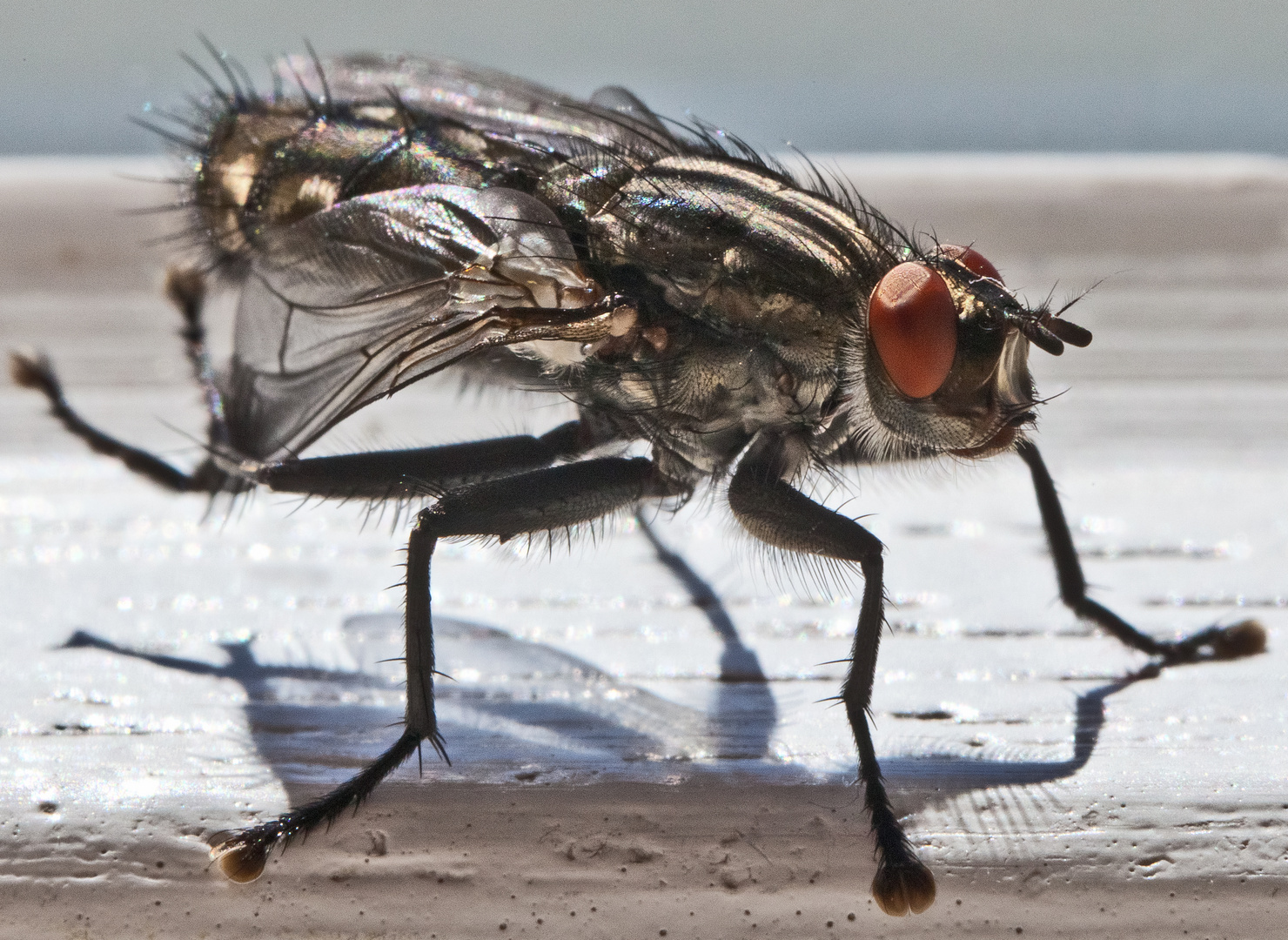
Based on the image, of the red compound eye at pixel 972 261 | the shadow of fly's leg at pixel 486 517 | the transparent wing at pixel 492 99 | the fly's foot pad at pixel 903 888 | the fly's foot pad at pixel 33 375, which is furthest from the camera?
the fly's foot pad at pixel 33 375

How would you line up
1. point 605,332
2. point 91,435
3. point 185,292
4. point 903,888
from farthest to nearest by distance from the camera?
point 185,292
point 91,435
point 605,332
point 903,888

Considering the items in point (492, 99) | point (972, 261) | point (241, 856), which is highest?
point (492, 99)

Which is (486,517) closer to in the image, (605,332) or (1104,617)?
(605,332)

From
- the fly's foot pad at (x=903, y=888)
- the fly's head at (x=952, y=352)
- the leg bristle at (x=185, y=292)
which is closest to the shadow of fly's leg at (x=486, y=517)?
the fly's head at (x=952, y=352)

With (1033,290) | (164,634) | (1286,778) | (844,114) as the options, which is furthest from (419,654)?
(844,114)

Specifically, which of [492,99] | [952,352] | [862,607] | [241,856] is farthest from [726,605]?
[492,99]

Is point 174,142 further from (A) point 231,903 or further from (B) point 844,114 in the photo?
(B) point 844,114

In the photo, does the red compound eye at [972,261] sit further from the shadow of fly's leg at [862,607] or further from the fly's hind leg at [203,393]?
the fly's hind leg at [203,393]

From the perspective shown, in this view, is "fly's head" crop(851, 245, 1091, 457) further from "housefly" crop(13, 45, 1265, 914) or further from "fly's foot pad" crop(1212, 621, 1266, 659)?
"fly's foot pad" crop(1212, 621, 1266, 659)
